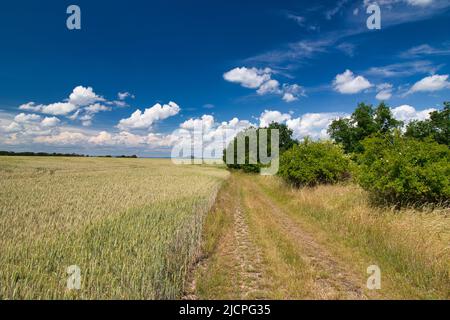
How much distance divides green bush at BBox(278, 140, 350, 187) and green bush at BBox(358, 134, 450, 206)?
7.14 meters

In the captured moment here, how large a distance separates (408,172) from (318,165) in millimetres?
9455

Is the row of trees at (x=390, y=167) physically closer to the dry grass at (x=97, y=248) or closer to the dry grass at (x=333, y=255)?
the dry grass at (x=333, y=255)

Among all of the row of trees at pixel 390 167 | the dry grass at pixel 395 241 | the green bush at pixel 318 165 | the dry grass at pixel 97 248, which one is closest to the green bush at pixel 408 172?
the row of trees at pixel 390 167

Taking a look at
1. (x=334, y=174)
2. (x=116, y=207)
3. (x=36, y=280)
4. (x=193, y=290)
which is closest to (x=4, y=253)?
(x=36, y=280)

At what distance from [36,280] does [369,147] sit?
12774 mm

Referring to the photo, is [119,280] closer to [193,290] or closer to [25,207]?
[193,290]

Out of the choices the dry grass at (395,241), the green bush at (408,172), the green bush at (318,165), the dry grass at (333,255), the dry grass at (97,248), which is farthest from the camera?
the green bush at (318,165)

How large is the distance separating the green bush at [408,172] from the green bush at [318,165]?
23.4 ft

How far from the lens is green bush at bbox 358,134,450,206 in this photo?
892cm

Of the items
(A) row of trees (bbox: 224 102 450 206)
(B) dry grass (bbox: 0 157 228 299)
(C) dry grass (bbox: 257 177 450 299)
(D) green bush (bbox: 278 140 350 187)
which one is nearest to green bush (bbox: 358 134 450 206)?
(A) row of trees (bbox: 224 102 450 206)

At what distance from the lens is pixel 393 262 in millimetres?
6414

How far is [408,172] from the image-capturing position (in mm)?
9312

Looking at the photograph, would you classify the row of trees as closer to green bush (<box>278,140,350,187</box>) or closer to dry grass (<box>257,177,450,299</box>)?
green bush (<box>278,140,350,187</box>)

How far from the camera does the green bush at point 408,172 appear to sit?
8.92m
